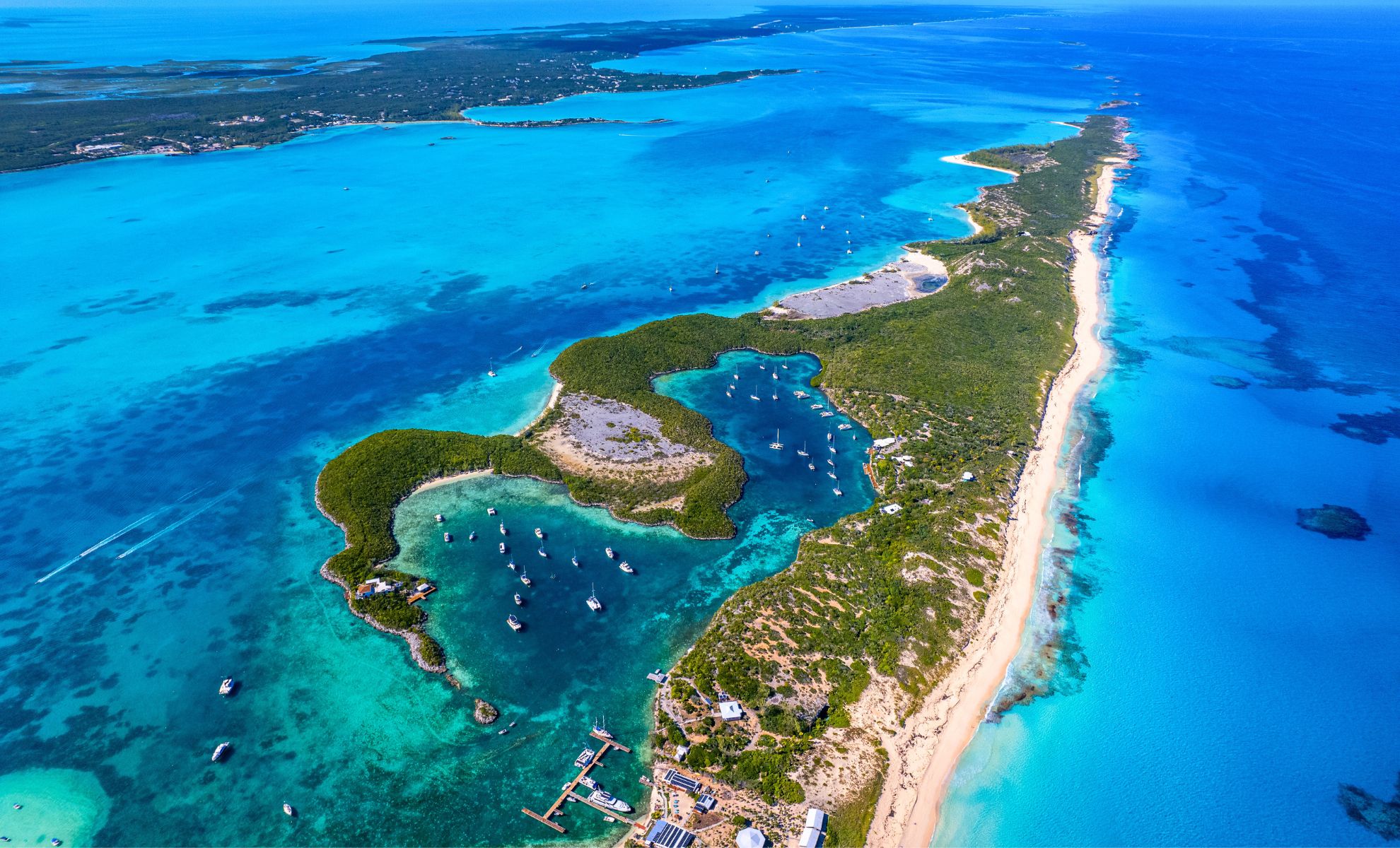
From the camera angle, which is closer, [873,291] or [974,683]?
[974,683]

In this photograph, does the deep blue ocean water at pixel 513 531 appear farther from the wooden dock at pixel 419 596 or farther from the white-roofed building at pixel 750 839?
the white-roofed building at pixel 750 839

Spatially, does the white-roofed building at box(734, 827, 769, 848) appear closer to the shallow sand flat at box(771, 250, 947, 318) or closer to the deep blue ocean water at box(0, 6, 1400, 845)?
the deep blue ocean water at box(0, 6, 1400, 845)

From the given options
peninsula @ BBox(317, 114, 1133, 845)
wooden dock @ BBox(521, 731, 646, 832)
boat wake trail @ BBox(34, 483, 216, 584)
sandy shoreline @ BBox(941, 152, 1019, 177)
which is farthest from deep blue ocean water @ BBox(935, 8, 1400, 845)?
boat wake trail @ BBox(34, 483, 216, 584)

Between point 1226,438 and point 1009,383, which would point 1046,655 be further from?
point 1226,438

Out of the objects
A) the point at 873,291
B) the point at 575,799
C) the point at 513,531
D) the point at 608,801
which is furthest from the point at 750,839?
the point at 873,291

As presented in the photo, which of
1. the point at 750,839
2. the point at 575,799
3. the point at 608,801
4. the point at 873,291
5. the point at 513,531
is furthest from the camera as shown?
the point at 873,291

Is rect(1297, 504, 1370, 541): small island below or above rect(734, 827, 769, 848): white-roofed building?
above

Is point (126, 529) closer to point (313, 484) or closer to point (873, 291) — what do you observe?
point (313, 484)
